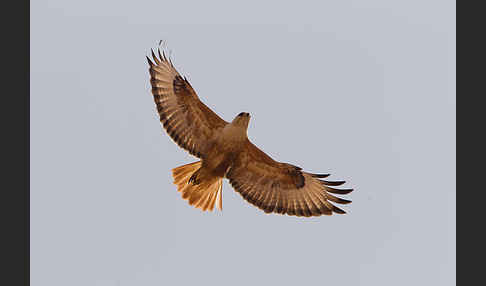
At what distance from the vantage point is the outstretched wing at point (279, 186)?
1272 cm

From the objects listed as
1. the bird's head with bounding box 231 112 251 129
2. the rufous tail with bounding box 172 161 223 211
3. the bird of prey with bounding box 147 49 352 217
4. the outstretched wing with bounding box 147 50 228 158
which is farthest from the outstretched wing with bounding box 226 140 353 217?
the outstretched wing with bounding box 147 50 228 158

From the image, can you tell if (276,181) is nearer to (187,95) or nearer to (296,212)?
(296,212)

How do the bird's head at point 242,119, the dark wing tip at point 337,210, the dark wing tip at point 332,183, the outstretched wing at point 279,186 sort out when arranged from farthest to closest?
the outstretched wing at point 279,186, the dark wing tip at point 337,210, the dark wing tip at point 332,183, the bird's head at point 242,119

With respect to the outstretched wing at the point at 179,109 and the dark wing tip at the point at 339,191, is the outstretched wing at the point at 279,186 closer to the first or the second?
the dark wing tip at the point at 339,191

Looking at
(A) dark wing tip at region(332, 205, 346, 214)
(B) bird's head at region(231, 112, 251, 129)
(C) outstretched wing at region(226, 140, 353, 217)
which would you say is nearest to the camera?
(B) bird's head at region(231, 112, 251, 129)

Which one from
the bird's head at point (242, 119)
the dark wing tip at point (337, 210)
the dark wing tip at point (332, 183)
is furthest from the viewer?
the dark wing tip at point (337, 210)

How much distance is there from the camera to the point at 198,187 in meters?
12.8

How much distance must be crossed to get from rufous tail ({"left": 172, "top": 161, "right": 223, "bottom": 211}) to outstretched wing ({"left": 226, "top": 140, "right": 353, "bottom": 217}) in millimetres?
355

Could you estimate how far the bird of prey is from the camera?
41.5 ft

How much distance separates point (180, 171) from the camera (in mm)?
12672

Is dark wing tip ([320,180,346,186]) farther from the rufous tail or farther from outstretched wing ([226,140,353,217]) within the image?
the rufous tail

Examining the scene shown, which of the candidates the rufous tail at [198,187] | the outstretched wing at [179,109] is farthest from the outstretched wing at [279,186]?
the outstretched wing at [179,109]

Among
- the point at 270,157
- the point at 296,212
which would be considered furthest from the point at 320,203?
the point at 270,157

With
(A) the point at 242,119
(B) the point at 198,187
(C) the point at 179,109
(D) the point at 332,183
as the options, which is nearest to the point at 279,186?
(D) the point at 332,183
